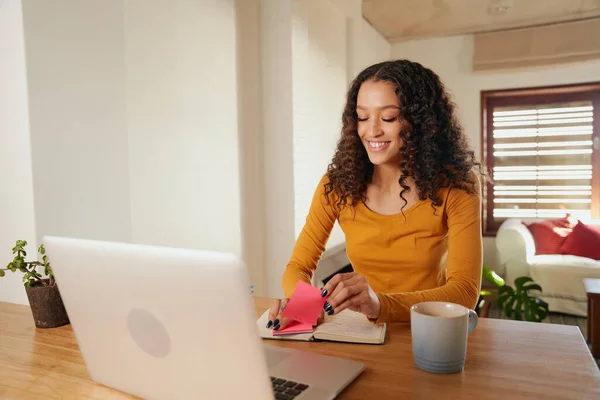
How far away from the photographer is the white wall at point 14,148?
1363 mm

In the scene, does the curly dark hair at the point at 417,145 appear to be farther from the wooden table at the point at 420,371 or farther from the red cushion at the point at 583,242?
the red cushion at the point at 583,242

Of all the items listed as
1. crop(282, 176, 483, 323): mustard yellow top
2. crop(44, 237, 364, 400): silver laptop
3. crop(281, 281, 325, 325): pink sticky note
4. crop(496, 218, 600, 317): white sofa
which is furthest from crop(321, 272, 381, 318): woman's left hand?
crop(496, 218, 600, 317): white sofa

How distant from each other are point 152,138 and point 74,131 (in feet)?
1.29

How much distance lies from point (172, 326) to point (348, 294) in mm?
423

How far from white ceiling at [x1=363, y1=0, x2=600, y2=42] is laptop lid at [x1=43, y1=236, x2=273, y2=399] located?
353 centimetres

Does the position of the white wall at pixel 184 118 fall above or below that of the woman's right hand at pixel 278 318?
above

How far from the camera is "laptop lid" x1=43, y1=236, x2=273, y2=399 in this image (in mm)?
542

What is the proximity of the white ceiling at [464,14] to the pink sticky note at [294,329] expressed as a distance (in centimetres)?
328

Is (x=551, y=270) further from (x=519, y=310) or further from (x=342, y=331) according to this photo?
(x=342, y=331)

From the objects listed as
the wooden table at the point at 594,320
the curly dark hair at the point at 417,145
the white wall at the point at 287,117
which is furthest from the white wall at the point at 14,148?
the wooden table at the point at 594,320

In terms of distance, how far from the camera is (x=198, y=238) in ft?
7.18

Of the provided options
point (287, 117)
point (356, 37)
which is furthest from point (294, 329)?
point (356, 37)

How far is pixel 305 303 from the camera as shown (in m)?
0.97

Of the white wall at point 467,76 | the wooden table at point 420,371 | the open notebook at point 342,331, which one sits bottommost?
the wooden table at point 420,371
